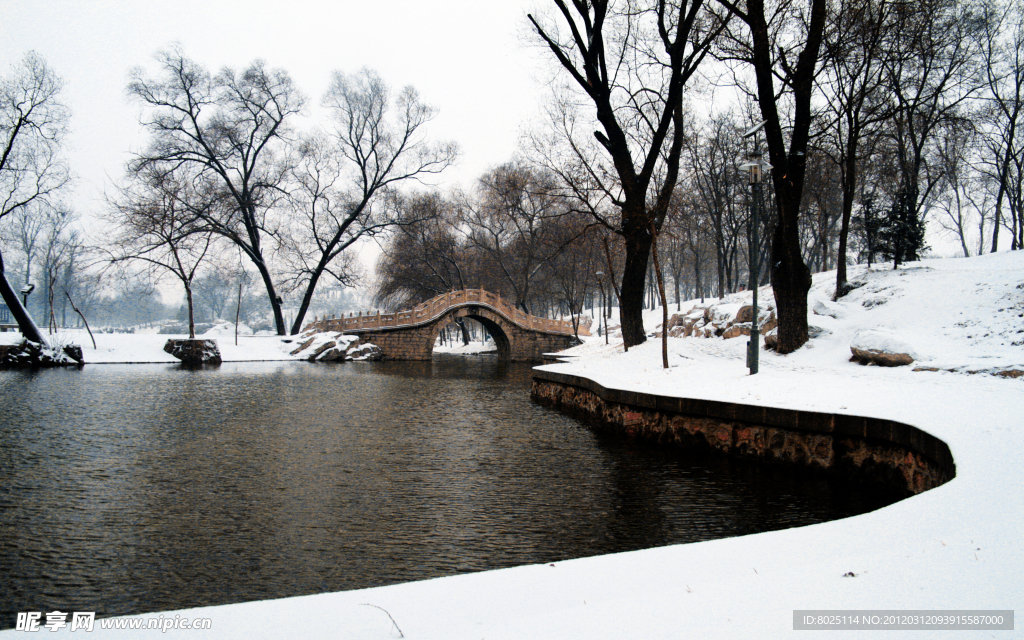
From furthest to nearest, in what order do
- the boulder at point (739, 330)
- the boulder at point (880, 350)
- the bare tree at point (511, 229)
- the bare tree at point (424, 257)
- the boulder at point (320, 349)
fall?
1. the bare tree at point (424, 257)
2. the bare tree at point (511, 229)
3. the boulder at point (320, 349)
4. the boulder at point (739, 330)
5. the boulder at point (880, 350)

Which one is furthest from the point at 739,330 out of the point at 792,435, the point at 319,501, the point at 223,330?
the point at 223,330

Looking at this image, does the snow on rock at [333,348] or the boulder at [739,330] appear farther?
the snow on rock at [333,348]

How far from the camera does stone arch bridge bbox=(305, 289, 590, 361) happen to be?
3234cm

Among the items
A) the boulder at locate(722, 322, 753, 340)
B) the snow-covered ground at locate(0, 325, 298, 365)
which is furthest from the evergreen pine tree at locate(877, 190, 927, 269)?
the snow-covered ground at locate(0, 325, 298, 365)

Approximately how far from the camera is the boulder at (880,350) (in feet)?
30.6

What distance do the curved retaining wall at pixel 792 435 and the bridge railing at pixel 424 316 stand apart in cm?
2307

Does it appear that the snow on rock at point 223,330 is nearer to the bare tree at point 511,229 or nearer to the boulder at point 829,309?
the bare tree at point 511,229

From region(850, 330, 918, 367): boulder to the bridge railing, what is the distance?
982 inches

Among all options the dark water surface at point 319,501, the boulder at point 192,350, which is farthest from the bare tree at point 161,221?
the dark water surface at point 319,501

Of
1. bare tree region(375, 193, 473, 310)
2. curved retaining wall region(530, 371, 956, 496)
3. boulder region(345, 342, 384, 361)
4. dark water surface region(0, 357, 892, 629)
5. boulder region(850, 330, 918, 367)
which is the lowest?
dark water surface region(0, 357, 892, 629)

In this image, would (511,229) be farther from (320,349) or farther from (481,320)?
(320,349)

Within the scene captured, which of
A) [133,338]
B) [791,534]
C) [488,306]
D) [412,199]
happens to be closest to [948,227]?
[488,306]

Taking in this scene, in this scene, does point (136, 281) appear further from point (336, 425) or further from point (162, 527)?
point (162, 527)

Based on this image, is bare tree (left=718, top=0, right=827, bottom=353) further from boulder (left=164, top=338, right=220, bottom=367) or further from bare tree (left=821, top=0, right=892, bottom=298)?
boulder (left=164, top=338, right=220, bottom=367)
